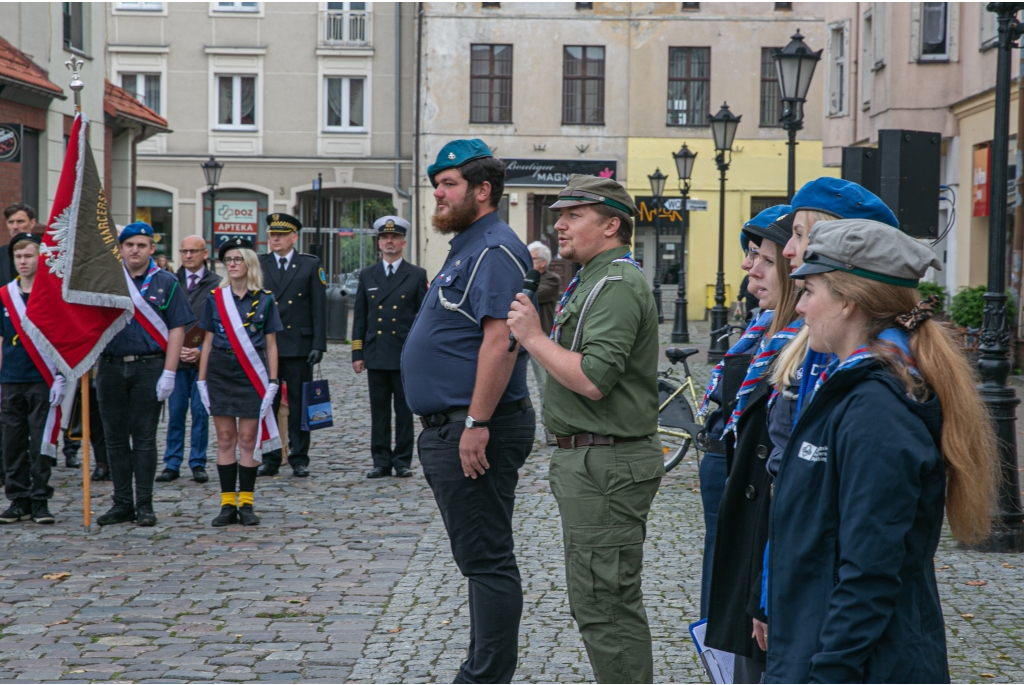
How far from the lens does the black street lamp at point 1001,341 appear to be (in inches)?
278

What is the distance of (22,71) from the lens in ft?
54.3

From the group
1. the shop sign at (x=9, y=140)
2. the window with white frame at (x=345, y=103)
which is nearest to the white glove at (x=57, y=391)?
the shop sign at (x=9, y=140)

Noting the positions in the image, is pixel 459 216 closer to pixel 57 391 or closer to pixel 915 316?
pixel 915 316

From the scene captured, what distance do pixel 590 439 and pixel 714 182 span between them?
35408 millimetres

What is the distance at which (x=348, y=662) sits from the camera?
491 cm

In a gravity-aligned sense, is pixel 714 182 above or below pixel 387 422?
above

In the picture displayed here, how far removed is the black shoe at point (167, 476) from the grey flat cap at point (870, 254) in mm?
8018

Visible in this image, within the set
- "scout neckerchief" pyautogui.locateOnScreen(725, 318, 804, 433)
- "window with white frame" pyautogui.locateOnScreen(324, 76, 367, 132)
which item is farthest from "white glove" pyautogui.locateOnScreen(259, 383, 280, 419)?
"window with white frame" pyautogui.locateOnScreen(324, 76, 367, 132)

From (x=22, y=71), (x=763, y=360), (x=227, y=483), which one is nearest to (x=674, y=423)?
(x=227, y=483)

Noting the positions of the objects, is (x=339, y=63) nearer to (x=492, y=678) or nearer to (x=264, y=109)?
(x=264, y=109)

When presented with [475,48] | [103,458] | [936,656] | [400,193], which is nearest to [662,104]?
[475,48]

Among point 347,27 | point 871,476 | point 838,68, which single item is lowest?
point 871,476

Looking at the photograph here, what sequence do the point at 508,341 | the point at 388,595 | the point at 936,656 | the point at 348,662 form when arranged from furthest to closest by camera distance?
1. the point at 388,595
2. the point at 348,662
3. the point at 508,341
4. the point at 936,656

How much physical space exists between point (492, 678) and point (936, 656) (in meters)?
2.07
